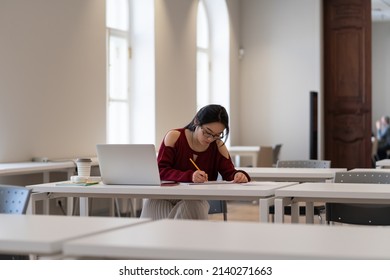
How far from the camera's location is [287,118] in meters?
11.1

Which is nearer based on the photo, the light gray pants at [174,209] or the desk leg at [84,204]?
the light gray pants at [174,209]

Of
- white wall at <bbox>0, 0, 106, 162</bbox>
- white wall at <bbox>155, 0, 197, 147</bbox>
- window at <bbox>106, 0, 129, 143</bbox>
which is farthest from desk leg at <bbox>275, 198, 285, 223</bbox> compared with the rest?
white wall at <bbox>155, 0, 197, 147</bbox>

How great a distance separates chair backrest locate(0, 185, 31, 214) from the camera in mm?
3098

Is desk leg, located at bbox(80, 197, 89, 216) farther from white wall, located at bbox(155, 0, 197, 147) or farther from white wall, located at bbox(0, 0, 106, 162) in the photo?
white wall, located at bbox(155, 0, 197, 147)

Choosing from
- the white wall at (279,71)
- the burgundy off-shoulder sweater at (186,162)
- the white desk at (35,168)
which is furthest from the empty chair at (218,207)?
the white wall at (279,71)

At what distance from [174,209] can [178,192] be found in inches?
15.3

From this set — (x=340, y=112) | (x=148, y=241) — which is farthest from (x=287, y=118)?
(x=148, y=241)

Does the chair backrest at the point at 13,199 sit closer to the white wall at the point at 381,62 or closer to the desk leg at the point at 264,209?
the desk leg at the point at 264,209

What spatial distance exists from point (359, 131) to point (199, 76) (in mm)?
2604

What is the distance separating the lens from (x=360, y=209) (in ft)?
14.8

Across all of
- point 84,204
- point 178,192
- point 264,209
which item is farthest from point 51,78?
point 264,209

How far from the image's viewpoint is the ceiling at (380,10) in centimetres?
1420

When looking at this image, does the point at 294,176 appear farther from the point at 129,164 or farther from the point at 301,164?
the point at 129,164

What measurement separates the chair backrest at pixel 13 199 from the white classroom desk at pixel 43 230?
323 mm
